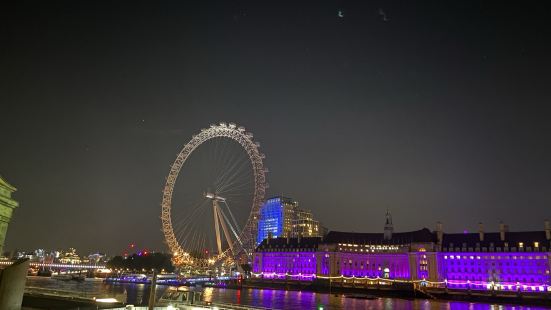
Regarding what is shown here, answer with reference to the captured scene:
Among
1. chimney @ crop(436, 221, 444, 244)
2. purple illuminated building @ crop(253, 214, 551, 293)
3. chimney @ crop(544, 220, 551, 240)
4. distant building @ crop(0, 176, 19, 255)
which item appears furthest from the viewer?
chimney @ crop(436, 221, 444, 244)

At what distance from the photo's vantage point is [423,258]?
11538 centimetres

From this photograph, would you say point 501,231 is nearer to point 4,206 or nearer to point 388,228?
point 388,228

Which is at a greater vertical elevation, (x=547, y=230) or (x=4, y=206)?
(x=547, y=230)

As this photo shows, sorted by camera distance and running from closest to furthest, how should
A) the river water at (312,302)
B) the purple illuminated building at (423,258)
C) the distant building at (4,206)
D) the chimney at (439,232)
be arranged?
the distant building at (4,206) → the river water at (312,302) → the purple illuminated building at (423,258) → the chimney at (439,232)

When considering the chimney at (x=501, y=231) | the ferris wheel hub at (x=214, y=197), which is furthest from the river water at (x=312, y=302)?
the chimney at (x=501, y=231)

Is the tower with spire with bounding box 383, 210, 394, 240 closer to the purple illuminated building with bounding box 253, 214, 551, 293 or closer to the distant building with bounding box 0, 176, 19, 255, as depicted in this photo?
the purple illuminated building with bounding box 253, 214, 551, 293

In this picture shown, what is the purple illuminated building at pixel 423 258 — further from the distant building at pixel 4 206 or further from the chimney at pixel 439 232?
the distant building at pixel 4 206

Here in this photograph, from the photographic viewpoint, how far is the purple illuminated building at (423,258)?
100188 mm

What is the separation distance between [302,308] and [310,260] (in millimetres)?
73977

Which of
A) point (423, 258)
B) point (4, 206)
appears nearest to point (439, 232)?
point (423, 258)

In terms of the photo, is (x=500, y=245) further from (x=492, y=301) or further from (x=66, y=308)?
(x=66, y=308)

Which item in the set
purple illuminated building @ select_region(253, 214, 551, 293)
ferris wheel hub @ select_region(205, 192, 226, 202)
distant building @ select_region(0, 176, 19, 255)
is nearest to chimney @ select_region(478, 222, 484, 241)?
purple illuminated building @ select_region(253, 214, 551, 293)

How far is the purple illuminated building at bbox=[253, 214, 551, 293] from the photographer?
100188 millimetres

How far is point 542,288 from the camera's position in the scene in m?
93.8
